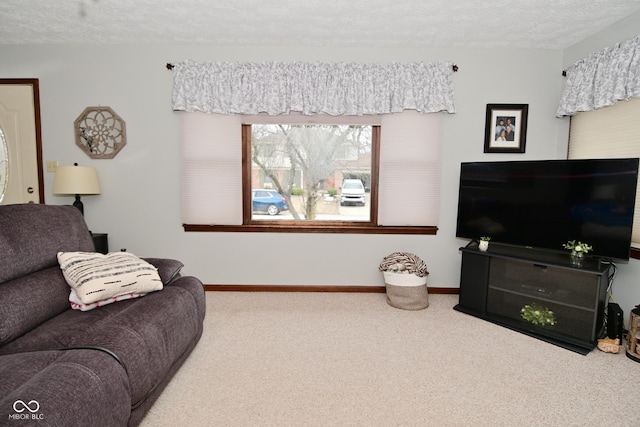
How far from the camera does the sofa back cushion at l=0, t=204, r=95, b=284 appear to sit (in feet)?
5.79

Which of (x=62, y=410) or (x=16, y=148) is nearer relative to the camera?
(x=62, y=410)

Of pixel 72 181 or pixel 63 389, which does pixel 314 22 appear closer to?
pixel 72 181

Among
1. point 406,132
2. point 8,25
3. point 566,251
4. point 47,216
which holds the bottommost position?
point 566,251

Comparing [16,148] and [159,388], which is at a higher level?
[16,148]

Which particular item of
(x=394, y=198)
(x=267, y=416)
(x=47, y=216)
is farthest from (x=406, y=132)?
(x=47, y=216)

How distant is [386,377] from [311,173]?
218 cm

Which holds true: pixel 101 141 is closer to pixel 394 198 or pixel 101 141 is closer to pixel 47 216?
pixel 47 216

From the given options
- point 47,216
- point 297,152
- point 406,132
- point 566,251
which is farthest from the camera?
point 297,152

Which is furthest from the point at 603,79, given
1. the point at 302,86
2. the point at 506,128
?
the point at 302,86

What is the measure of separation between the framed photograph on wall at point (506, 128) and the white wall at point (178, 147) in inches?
2.6

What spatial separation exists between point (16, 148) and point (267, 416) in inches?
146

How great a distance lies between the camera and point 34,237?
1.93 m

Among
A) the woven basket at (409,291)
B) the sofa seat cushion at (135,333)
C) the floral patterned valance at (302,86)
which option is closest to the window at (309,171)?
the floral patterned valance at (302,86)

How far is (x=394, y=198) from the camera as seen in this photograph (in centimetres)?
348
